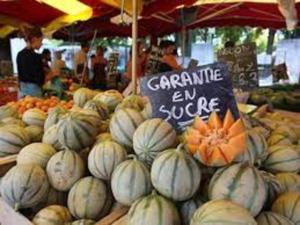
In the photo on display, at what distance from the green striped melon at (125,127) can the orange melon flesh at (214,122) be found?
315 millimetres

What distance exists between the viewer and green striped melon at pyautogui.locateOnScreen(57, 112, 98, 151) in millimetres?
1598

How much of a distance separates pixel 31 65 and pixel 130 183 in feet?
11.6

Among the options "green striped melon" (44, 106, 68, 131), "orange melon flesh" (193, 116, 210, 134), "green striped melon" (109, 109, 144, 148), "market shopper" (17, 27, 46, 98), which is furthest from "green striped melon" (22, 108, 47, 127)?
"market shopper" (17, 27, 46, 98)

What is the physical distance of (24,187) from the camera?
1472 millimetres

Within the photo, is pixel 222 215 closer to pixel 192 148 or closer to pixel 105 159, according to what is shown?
pixel 192 148

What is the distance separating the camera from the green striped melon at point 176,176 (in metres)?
1.22

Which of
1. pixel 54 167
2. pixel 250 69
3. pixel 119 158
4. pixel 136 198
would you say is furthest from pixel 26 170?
pixel 250 69

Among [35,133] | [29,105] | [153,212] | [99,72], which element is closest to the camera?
A: [153,212]

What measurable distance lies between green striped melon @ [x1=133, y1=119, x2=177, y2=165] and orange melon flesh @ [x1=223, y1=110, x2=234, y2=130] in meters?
0.19

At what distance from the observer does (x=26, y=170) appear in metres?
1.51

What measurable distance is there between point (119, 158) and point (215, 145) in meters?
0.36

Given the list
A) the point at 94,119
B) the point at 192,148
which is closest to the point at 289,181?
the point at 192,148

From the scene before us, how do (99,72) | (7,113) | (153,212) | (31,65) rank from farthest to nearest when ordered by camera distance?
(99,72) < (31,65) < (7,113) < (153,212)

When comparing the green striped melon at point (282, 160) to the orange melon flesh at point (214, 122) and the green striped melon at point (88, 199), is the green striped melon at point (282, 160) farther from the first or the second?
the green striped melon at point (88, 199)
